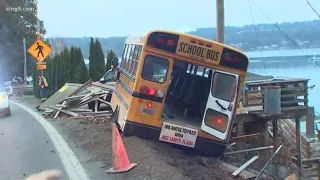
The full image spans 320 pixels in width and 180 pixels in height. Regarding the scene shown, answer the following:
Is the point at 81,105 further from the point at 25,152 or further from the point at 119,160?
the point at 119,160

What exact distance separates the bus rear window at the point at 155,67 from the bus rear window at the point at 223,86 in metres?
1.31

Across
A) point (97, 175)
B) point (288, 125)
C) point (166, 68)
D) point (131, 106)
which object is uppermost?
point (166, 68)

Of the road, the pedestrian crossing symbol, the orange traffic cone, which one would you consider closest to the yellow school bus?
the road

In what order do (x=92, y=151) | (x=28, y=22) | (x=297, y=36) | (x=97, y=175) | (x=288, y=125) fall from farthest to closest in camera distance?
(x=28, y=22) → (x=297, y=36) → (x=288, y=125) → (x=92, y=151) → (x=97, y=175)

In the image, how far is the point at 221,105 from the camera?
10375mm

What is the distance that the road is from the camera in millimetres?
8305

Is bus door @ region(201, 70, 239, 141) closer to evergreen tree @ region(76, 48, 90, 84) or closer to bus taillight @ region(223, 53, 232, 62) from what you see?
bus taillight @ region(223, 53, 232, 62)

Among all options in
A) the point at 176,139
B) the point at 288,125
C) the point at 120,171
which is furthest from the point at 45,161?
the point at 288,125

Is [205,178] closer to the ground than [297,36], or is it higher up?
closer to the ground

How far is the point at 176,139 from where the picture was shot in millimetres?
10164

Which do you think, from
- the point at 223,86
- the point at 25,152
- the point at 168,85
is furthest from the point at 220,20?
the point at 25,152

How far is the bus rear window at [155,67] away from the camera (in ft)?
32.6

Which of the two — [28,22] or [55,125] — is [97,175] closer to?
[55,125]

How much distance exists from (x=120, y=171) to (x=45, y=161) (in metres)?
1.94
